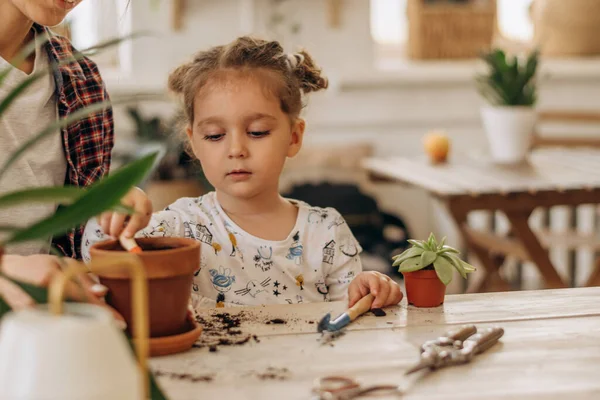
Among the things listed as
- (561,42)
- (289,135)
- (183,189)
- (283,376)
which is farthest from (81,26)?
(283,376)

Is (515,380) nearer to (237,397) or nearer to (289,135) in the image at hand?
(237,397)

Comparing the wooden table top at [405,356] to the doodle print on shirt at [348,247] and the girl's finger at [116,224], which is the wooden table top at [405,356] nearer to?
the girl's finger at [116,224]

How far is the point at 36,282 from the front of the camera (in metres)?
0.92

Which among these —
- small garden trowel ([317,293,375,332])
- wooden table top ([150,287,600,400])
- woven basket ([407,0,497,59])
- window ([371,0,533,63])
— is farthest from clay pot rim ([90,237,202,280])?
window ([371,0,533,63])

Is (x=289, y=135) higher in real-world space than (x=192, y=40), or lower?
lower

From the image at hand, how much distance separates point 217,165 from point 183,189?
2.33 m

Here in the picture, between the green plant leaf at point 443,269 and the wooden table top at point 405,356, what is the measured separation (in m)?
0.05

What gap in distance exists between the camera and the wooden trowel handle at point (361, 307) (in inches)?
45.6

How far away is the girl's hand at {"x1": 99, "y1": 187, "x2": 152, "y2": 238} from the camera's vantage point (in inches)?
41.0

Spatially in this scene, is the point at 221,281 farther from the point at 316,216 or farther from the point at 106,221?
the point at 106,221

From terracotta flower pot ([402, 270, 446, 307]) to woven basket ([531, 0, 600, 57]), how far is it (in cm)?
330

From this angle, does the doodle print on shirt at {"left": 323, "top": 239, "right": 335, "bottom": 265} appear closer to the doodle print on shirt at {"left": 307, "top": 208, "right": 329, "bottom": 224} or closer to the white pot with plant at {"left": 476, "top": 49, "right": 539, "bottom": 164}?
the doodle print on shirt at {"left": 307, "top": 208, "right": 329, "bottom": 224}

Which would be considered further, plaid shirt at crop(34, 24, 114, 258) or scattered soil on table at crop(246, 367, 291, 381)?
plaid shirt at crop(34, 24, 114, 258)

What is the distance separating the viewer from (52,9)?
4.58 feet
